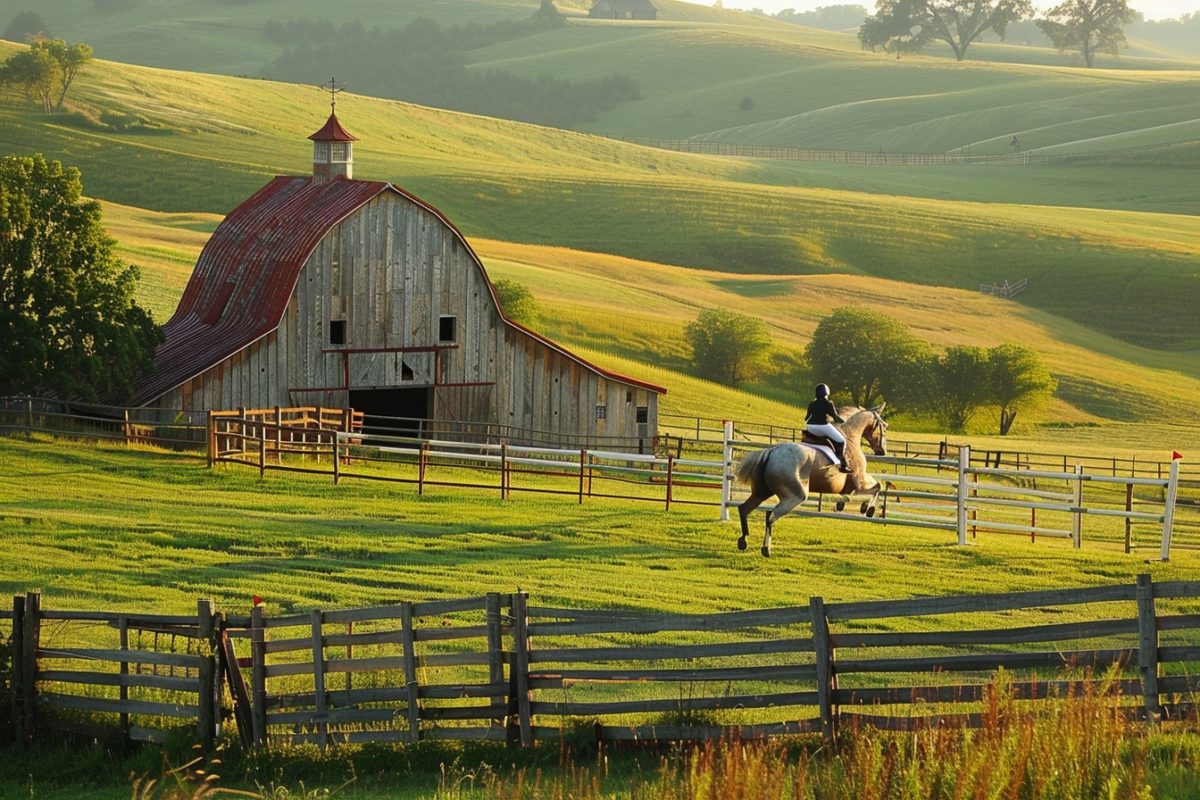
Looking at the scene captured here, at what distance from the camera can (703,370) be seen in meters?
69.4

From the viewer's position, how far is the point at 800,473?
23859 mm

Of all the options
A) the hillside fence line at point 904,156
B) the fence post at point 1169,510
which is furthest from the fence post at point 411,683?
A: the hillside fence line at point 904,156

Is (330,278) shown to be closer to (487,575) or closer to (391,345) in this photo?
(391,345)

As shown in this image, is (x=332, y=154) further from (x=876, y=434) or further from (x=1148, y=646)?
(x=1148, y=646)

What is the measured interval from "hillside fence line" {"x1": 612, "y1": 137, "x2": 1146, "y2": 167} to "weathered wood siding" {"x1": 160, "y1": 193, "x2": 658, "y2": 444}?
111m

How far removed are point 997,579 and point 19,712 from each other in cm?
1316

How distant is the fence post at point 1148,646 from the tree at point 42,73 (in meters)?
111

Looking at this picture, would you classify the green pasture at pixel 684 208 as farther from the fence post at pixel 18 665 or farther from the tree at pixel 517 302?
the fence post at pixel 18 665

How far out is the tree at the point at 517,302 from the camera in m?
66.5

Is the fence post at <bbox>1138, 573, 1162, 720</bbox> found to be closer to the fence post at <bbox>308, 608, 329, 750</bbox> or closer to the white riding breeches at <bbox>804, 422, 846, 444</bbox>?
the fence post at <bbox>308, 608, 329, 750</bbox>

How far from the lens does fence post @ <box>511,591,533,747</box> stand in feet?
47.4

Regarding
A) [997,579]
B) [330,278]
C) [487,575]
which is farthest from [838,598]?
[330,278]

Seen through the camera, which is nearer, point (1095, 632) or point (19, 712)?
point (1095, 632)

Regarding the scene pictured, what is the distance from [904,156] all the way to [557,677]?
15022cm
